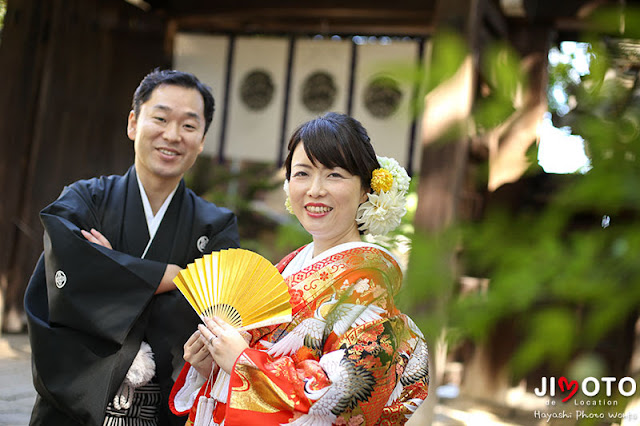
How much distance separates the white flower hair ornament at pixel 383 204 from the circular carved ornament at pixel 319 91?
4736mm

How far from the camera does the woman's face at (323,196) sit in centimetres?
212

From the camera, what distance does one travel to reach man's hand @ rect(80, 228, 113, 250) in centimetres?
260

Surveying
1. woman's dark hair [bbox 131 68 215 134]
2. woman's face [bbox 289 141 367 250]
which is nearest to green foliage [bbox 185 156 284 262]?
woman's dark hair [bbox 131 68 215 134]

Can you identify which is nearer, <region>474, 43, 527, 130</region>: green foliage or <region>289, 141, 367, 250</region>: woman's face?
<region>474, 43, 527, 130</region>: green foliage

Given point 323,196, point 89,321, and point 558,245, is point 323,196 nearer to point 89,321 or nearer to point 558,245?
point 89,321

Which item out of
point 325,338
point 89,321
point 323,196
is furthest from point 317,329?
point 89,321

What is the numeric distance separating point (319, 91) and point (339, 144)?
4.90 m

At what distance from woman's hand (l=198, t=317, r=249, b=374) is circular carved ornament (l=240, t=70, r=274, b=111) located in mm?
5198

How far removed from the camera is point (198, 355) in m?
2.22

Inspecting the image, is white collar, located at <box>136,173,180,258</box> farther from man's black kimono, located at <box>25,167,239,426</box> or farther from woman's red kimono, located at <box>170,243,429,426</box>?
woman's red kimono, located at <box>170,243,429,426</box>

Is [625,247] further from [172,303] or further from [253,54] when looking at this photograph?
[253,54]

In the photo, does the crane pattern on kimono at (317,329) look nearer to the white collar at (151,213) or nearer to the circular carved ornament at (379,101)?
the white collar at (151,213)

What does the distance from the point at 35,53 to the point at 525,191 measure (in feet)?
16.5

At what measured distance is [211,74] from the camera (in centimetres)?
712
